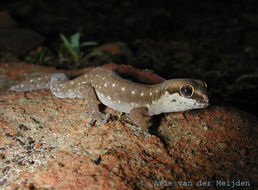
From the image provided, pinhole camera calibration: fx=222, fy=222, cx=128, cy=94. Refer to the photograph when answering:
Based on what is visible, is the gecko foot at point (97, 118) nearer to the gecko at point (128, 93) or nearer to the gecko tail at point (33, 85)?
the gecko at point (128, 93)

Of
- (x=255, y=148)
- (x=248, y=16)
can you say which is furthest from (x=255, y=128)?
(x=248, y=16)

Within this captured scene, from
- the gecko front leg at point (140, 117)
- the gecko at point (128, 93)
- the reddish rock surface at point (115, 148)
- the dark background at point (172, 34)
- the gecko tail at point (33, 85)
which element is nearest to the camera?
the reddish rock surface at point (115, 148)

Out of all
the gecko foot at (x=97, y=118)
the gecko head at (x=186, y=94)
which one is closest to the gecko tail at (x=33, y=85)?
the gecko foot at (x=97, y=118)

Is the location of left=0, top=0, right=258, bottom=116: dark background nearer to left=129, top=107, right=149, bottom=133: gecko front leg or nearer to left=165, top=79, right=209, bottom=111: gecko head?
left=165, top=79, right=209, bottom=111: gecko head

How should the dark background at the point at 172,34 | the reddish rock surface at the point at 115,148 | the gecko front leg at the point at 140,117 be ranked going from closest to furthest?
the reddish rock surface at the point at 115,148 → the gecko front leg at the point at 140,117 → the dark background at the point at 172,34

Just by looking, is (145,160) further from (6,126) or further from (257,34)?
(257,34)

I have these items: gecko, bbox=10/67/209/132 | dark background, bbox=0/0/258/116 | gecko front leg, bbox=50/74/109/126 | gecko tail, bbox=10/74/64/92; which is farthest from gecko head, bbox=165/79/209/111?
gecko tail, bbox=10/74/64/92

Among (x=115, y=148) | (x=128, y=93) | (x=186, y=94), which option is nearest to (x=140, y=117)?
(x=128, y=93)

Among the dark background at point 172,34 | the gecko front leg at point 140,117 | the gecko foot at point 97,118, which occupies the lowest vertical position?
the dark background at point 172,34
